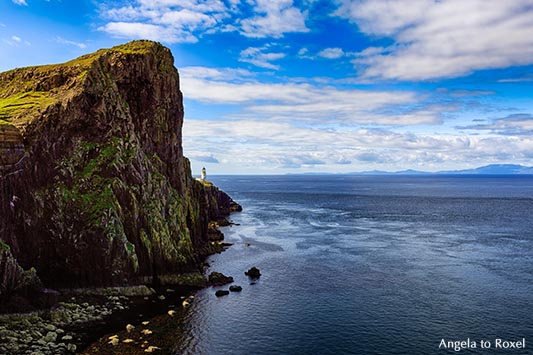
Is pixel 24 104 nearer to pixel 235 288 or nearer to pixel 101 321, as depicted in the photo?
pixel 101 321

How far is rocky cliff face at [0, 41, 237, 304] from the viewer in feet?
217

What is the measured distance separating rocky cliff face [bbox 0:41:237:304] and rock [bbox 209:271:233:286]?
5.63m

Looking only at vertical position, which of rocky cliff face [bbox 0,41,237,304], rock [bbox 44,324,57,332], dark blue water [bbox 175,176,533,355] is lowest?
dark blue water [bbox 175,176,533,355]

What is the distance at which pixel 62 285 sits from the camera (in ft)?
218

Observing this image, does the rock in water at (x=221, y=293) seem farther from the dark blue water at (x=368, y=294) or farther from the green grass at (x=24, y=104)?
the green grass at (x=24, y=104)

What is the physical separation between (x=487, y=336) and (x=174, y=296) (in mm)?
47489

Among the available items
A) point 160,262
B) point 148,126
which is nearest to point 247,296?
point 160,262

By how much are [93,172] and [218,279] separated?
30.6 metres

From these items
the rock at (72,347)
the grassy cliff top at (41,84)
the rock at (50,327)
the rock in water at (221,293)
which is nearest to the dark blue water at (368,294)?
the rock in water at (221,293)

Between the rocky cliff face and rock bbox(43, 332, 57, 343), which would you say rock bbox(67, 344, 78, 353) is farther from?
the rocky cliff face

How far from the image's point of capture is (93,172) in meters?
74.6

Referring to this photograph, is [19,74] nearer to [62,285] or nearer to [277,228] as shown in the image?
[62,285]

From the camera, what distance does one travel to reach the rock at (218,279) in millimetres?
78000

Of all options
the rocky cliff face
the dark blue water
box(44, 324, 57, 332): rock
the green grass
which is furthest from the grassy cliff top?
the dark blue water
